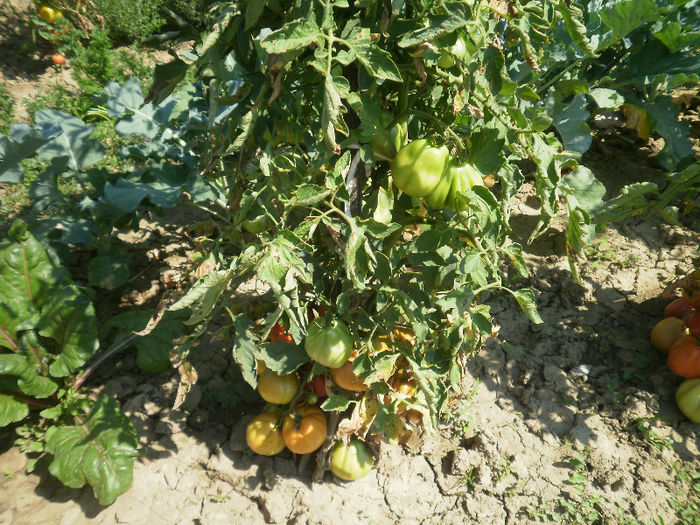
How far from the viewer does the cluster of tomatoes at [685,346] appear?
6.35 feet

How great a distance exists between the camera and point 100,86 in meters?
3.70

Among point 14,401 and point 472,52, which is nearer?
point 472,52

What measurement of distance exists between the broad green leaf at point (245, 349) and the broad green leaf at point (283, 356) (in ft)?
0.47

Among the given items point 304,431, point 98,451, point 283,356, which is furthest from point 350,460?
point 98,451

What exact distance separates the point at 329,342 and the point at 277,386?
0.44 m

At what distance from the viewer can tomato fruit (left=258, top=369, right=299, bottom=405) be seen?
1637 millimetres

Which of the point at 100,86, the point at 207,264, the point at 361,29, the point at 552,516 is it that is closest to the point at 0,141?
the point at 207,264

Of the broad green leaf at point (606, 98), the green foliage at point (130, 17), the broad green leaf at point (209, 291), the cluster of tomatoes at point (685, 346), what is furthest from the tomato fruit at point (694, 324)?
the green foliage at point (130, 17)

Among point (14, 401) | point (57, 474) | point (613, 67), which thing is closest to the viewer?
point (57, 474)

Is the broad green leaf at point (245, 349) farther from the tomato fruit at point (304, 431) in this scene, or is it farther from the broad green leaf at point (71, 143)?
the broad green leaf at point (71, 143)

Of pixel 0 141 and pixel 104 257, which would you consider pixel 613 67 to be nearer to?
pixel 104 257

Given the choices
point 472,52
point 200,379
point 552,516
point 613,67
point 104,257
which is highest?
point 472,52

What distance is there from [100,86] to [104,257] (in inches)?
91.8

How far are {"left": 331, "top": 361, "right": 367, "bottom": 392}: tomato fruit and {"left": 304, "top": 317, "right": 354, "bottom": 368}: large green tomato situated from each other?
0.15 m
